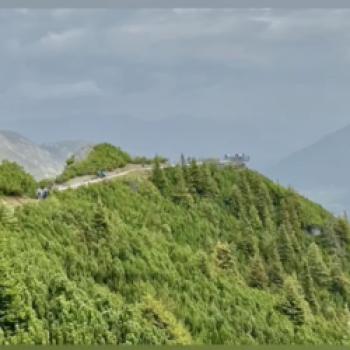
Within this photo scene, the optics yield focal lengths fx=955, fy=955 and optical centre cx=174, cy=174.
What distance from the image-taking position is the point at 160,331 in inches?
807

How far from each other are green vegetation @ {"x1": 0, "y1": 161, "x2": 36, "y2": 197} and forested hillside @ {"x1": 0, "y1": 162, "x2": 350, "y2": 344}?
1116 millimetres

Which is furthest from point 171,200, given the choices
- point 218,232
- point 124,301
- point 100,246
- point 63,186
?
point 124,301

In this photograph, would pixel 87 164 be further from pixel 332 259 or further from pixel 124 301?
pixel 124 301

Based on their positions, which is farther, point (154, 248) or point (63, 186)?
point (63, 186)

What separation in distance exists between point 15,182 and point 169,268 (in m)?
5.80

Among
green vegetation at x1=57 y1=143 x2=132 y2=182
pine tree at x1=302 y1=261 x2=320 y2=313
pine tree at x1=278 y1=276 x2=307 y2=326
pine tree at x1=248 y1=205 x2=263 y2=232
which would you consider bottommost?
pine tree at x1=278 y1=276 x2=307 y2=326

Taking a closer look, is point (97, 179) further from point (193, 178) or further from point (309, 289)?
point (309, 289)

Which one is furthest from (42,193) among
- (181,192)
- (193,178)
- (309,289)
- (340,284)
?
(340,284)

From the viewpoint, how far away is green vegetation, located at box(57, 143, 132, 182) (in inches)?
1369

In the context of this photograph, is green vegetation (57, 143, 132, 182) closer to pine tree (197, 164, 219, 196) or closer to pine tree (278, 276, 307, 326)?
pine tree (197, 164, 219, 196)

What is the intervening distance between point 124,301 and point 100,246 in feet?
8.52

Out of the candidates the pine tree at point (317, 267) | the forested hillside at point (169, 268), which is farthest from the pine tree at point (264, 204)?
the pine tree at point (317, 267)

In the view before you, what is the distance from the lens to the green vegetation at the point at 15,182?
27.2m

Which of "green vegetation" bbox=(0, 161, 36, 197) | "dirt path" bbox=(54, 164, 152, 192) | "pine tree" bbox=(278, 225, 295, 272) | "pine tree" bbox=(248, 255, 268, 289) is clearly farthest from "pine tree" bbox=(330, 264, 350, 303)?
"green vegetation" bbox=(0, 161, 36, 197)
